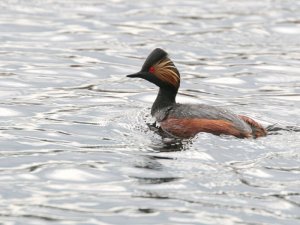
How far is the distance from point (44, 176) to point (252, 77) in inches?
273

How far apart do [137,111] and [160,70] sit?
3.44 ft

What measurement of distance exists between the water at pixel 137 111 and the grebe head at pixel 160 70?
1.85 ft

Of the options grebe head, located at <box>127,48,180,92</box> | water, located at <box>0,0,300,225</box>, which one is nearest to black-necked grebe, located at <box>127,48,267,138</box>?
grebe head, located at <box>127,48,180,92</box>

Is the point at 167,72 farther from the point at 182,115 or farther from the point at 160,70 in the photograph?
the point at 182,115

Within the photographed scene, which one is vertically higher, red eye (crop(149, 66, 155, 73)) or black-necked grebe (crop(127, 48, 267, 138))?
red eye (crop(149, 66, 155, 73))

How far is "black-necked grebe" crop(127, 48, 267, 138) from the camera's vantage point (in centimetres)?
1193

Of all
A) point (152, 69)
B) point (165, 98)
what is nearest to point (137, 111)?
point (165, 98)

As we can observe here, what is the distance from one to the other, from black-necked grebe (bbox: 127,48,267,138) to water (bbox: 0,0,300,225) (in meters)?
0.16

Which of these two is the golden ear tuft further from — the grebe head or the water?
the water

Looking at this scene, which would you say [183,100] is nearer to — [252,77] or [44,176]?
[252,77]

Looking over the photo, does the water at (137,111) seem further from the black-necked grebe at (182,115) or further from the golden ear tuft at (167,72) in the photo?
the golden ear tuft at (167,72)

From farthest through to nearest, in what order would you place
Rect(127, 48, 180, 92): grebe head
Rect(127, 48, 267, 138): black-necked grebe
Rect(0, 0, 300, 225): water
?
Rect(127, 48, 180, 92): grebe head → Rect(127, 48, 267, 138): black-necked grebe → Rect(0, 0, 300, 225): water

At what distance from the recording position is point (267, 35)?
19.6 meters

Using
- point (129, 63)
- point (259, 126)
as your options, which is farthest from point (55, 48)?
point (259, 126)
